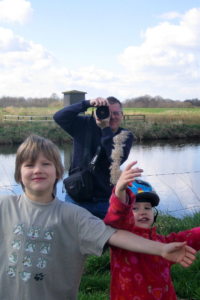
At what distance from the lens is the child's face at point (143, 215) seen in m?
1.81

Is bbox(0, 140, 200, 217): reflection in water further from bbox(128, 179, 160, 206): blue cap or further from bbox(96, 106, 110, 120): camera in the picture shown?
bbox(128, 179, 160, 206): blue cap

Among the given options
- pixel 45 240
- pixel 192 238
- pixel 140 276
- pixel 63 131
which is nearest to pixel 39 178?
pixel 45 240

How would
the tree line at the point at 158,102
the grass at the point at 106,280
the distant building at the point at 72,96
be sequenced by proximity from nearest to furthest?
1. the grass at the point at 106,280
2. the distant building at the point at 72,96
3. the tree line at the point at 158,102

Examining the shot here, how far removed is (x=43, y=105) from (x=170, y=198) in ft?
102

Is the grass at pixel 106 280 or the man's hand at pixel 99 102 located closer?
the grass at pixel 106 280

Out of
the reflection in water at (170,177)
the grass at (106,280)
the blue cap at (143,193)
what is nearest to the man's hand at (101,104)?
the blue cap at (143,193)

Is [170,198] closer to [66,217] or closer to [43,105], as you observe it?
[66,217]

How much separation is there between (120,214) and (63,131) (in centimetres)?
1713

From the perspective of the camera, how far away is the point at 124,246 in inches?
58.8

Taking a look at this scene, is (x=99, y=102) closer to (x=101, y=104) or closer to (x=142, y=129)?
(x=101, y=104)

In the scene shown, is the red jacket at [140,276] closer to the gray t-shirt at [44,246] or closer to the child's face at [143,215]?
the child's face at [143,215]

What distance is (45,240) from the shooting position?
1528 mm

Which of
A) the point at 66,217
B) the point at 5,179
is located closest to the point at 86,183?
the point at 66,217

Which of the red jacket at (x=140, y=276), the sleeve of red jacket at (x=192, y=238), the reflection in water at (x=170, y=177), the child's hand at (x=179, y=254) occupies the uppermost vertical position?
the child's hand at (x=179, y=254)
